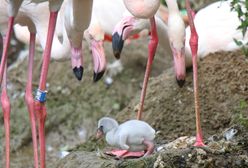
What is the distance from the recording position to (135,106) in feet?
21.6

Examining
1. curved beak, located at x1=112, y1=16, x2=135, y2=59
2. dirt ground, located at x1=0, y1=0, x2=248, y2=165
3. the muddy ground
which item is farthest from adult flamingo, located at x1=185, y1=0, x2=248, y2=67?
the muddy ground

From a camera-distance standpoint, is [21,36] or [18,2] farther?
[21,36]

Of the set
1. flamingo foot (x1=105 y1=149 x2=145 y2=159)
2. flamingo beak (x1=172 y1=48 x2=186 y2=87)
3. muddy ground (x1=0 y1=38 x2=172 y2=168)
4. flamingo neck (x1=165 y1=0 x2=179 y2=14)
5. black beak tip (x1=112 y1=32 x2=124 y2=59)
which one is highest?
flamingo neck (x1=165 y1=0 x2=179 y2=14)

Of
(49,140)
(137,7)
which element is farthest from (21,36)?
(137,7)

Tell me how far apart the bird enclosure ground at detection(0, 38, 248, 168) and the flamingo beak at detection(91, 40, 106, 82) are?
0.61m

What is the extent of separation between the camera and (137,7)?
4.41 m

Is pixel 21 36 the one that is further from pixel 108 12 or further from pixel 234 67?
pixel 234 67

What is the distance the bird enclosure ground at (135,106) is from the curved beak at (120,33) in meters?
0.63

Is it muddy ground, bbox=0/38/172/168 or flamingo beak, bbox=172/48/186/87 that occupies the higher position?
flamingo beak, bbox=172/48/186/87

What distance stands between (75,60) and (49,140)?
2.48 metres

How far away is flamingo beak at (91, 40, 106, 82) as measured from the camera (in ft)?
18.7

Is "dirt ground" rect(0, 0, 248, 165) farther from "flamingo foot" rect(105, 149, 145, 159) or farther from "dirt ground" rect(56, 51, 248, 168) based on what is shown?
"flamingo foot" rect(105, 149, 145, 159)

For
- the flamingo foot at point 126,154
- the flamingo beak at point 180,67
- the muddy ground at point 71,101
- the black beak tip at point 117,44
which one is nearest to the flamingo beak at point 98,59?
the black beak tip at point 117,44

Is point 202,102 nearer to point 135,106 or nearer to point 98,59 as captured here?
point 135,106
